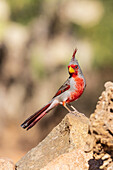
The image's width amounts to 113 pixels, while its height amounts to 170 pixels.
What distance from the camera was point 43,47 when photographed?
17.2m

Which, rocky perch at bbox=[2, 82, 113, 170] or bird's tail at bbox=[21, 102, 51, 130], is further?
bird's tail at bbox=[21, 102, 51, 130]

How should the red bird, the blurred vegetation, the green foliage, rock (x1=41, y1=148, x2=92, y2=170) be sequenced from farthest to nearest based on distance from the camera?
the blurred vegetation
the green foliage
the red bird
rock (x1=41, y1=148, x2=92, y2=170)

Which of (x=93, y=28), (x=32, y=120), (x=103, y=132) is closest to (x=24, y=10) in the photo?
(x=93, y=28)

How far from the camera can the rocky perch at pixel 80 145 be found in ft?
12.9

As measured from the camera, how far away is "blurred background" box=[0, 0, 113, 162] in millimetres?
16812

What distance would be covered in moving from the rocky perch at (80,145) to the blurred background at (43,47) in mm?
11454

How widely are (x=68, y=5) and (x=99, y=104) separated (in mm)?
13024

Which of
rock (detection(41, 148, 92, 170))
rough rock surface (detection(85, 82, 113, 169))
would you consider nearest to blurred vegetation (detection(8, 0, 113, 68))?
rock (detection(41, 148, 92, 170))

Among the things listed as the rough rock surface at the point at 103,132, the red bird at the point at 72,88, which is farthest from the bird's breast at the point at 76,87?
the rough rock surface at the point at 103,132

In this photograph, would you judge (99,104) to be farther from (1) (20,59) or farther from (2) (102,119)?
(1) (20,59)

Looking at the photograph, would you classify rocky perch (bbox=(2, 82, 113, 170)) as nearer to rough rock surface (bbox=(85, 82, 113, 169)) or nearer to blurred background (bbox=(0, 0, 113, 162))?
rough rock surface (bbox=(85, 82, 113, 169))

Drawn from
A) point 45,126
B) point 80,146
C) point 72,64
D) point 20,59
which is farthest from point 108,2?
point 80,146

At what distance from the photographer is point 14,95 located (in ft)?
59.0

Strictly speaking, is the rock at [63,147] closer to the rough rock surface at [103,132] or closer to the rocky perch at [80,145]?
the rocky perch at [80,145]
